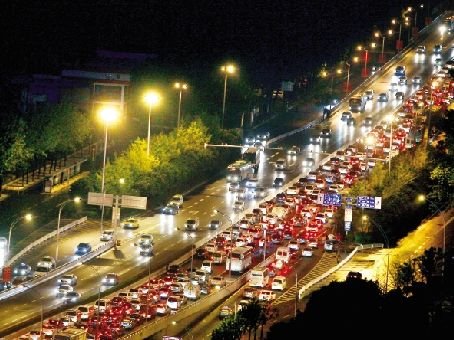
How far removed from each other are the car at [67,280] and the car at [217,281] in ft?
30.0

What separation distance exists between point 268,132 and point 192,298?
63411mm

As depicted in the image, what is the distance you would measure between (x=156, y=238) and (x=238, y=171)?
891 inches

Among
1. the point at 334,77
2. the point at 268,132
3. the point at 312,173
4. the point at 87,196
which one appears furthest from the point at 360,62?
the point at 87,196

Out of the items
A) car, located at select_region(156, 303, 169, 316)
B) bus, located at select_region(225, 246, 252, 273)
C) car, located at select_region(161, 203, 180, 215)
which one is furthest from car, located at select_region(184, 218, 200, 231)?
car, located at select_region(156, 303, 169, 316)

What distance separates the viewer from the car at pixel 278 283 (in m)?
104

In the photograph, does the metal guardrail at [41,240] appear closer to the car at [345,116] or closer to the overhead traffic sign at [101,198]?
the overhead traffic sign at [101,198]

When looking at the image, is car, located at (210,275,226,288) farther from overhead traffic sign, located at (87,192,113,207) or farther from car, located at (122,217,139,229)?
car, located at (122,217,139,229)

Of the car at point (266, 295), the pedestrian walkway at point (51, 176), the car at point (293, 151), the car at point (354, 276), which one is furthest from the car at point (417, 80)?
the car at point (354, 276)

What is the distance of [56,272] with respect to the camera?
10600 centimetres

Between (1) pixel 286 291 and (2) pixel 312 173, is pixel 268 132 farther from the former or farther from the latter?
(1) pixel 286 291

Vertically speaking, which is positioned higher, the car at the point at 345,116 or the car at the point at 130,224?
the car at the point at 345,116

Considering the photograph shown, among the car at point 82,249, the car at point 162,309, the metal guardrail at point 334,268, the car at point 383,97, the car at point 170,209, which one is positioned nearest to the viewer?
the car at point 162,309

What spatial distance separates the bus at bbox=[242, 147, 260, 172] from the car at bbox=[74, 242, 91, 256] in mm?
33445

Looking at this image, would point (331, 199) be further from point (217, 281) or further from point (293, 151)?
point (293, 151)
